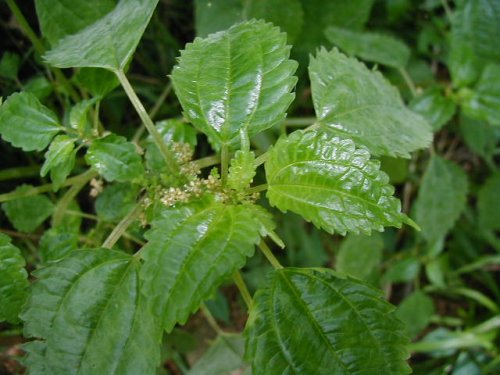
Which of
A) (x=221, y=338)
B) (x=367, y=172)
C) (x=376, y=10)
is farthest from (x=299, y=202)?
(x=376, y=10)

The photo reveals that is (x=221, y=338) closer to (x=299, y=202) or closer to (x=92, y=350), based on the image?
(x=92, y=350)

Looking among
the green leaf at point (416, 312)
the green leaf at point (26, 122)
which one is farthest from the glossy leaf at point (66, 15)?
the green leaf at point (416, 312)

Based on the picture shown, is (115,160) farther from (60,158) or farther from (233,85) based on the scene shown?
(233,85)

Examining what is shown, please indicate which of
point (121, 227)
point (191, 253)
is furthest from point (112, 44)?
point (191, 253)

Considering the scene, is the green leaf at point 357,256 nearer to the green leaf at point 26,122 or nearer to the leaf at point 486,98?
the leaf at point 486,98

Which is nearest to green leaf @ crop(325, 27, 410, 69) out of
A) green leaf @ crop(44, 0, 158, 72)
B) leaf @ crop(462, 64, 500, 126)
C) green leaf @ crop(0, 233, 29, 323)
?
leaf @ crop(462, 64, 500, 126)

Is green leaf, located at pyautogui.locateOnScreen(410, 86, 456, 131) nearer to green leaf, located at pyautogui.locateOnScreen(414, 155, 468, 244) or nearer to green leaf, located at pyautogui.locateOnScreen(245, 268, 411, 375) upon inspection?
green leaf, located at pyautogui.locateOnScreen(414, 155, 468, 244)
